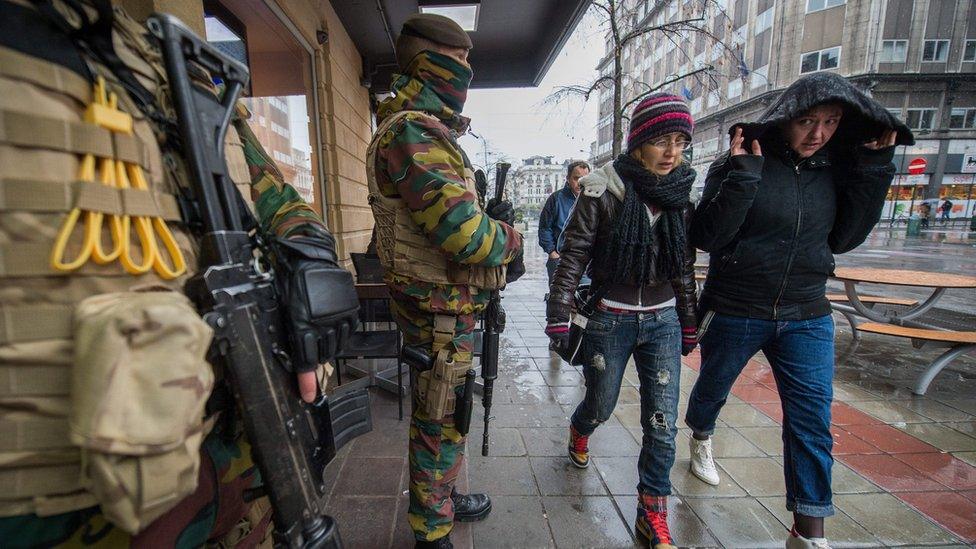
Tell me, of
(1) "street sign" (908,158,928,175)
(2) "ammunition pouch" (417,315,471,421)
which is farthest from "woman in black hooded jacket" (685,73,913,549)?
(1) "street sign" (908,158,928,175)

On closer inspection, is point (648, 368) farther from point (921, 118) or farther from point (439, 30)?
point (921, 118)

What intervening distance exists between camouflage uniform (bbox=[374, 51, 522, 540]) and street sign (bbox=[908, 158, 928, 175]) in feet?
118

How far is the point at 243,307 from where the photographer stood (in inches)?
32.4

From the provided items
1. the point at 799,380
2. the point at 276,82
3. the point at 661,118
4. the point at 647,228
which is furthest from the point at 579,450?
the point at 276,82

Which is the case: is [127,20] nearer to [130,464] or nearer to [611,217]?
[130,464]

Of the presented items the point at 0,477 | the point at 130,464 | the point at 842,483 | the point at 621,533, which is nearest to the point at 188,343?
the point at 130,464

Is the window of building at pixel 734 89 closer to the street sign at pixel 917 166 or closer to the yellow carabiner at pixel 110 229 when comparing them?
the street sign at pixel 917 166

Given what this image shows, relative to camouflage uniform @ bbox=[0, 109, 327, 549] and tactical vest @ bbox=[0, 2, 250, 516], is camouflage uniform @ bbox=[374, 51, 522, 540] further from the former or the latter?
tactical vest @ bbox=[0, 2, 250, 516]

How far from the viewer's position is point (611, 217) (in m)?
1.89

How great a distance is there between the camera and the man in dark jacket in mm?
4680

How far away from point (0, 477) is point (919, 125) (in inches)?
1480

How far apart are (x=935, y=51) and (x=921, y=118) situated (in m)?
3.73

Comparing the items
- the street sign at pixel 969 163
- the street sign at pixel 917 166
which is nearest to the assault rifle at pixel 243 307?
the street sign at pixel 917 166

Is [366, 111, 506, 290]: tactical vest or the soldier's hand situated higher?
[366, 111, 506, 290]: tactical vest
